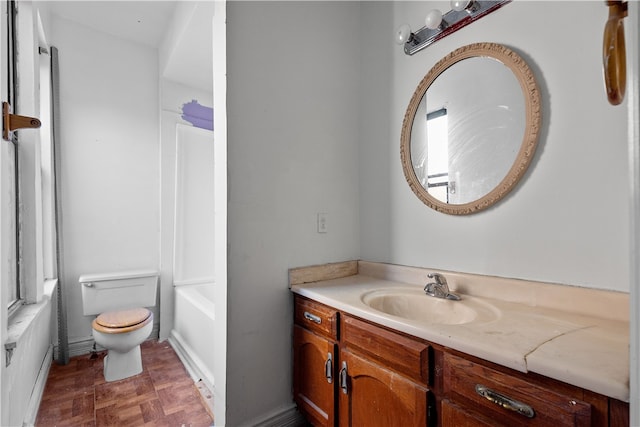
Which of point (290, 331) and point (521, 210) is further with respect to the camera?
point (290, 331)

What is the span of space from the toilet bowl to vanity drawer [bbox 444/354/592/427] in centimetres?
194

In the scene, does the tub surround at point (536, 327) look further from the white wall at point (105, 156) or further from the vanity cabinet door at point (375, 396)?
the white wall at point (105, 156)

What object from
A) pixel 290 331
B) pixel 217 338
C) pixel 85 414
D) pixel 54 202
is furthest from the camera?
pixel 54 202

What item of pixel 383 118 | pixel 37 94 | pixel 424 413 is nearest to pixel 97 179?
pixel 37 94

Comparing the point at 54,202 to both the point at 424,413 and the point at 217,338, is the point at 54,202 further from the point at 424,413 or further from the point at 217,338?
the point at 424,413

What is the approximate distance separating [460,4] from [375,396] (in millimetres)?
1579

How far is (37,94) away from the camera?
160 centimetres

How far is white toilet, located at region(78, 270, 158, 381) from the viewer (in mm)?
1920

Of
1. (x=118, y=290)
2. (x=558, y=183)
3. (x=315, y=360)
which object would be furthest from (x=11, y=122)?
(x=558, y=183)

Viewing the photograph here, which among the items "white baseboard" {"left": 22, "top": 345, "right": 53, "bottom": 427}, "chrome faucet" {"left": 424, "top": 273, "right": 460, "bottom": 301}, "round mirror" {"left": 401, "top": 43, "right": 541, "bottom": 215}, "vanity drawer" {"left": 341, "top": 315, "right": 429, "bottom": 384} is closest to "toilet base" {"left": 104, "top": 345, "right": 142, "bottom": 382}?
"white baseboard" {"left": 22, "top": 345, "right": 53, "bottom": 427}

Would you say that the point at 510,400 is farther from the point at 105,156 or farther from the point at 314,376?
the point at 105,156

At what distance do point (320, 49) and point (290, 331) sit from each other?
1518 millimetres

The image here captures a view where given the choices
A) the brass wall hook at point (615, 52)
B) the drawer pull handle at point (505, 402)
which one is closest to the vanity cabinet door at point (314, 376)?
the drawer pull handle at point (505, 402)

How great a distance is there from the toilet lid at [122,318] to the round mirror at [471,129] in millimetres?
1974
